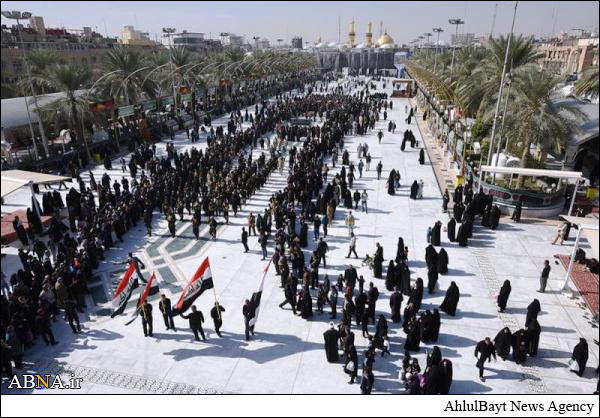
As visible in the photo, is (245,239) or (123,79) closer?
(245,239)

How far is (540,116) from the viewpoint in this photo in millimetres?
17469

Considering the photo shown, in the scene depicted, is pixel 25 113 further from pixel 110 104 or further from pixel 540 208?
pixel 540 208

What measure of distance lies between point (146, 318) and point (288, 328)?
333 cm

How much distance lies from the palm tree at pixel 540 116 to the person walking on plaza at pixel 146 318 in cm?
1584

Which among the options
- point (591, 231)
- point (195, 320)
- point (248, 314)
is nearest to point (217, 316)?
point (195, 320)

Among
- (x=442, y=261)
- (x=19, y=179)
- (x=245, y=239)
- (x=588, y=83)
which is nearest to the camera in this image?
(x=442, y=261)

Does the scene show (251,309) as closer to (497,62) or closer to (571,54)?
(497,62)

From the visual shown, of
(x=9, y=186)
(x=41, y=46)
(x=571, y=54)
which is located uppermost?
(x=41, y=46)

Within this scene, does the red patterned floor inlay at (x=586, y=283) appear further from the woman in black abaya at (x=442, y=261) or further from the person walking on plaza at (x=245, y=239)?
the person walking on plaza at (x=245, y=239)

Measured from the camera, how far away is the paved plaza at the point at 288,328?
8.69 metres

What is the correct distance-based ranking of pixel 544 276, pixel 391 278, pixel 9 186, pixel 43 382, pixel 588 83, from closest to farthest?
pixel 43 382, pixel 544 276, pixel 391 278, pixel 9 186, pixel 588 83

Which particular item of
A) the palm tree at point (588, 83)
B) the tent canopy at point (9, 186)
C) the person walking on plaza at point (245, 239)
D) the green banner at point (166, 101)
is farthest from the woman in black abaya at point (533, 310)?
the green banner at point (166, 101)

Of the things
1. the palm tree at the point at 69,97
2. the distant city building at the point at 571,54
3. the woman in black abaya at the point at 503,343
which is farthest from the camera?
the distant city building at the point at 571,54

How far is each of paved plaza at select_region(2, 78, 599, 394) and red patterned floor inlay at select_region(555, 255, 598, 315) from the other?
25cm
